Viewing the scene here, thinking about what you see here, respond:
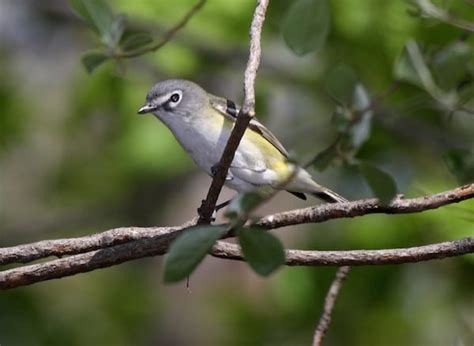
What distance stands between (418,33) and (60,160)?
239cm

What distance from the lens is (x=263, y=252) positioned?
→ 4.48 feet

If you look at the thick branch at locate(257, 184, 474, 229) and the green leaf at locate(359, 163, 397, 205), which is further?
the thick branch at locate(257, 184, 474, 229)

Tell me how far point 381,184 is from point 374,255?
0.25 m

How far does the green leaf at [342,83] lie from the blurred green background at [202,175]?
29 cm

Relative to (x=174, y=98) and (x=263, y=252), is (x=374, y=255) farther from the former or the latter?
(x=174, y=98)

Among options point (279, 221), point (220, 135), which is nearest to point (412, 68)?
point (279, 221)

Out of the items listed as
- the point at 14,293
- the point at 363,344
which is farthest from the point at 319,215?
the point at 14,293

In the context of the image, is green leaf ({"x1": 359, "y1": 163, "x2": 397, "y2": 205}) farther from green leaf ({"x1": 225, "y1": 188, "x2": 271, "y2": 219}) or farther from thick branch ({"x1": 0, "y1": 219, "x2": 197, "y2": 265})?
thick branch ({"x1": 0, "y1": 219, "x2": 197, "y2": 265})

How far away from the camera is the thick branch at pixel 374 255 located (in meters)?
1.67

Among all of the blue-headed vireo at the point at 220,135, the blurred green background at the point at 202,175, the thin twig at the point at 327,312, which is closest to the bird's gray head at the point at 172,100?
the blue-headed vireo at the point at 220,135

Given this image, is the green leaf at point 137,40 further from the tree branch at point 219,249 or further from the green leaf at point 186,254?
the green leaf at point 186,254

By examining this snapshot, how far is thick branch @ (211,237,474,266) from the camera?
1668 mm

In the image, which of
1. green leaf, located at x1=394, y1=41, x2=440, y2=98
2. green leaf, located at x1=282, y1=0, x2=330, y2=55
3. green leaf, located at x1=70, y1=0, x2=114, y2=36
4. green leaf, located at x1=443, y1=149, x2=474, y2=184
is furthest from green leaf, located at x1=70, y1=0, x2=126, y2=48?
green leaf, located at x1=443, y1=149, x2=474, y2=184

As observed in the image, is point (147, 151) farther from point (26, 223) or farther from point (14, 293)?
point (26, 223)
